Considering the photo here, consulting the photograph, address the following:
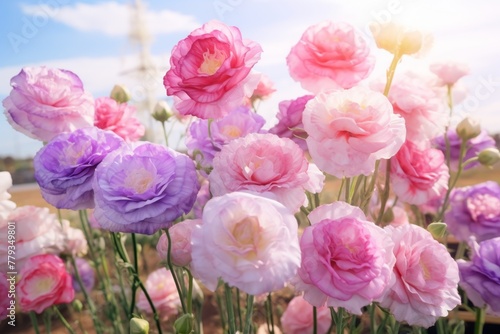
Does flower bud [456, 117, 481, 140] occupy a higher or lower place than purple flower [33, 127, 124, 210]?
lower

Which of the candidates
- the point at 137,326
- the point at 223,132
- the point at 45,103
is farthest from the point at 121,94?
the point at 137,326

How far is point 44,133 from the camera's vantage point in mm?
713

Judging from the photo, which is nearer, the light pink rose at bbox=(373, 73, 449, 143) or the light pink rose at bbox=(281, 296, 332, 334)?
the light pink rose at bbox=(373, 73, 449, 143)

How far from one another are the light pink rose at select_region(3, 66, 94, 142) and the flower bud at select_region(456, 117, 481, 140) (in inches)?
25.0

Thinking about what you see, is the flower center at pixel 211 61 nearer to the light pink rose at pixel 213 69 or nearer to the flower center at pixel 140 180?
the light pink rose at pixel 213 69

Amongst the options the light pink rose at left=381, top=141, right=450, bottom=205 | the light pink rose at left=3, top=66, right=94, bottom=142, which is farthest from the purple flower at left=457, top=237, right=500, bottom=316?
the light pink rose at left=3, top=66, right=94, bottom=142

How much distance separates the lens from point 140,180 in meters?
0.52

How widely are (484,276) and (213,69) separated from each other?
19.7 inches

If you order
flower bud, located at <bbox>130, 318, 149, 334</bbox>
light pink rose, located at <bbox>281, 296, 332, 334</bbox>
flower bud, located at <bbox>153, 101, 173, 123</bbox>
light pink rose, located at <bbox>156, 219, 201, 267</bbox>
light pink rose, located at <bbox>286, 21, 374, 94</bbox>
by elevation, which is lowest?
light pink rose, located at <bbox>281, 296, 332, 334</bbox>

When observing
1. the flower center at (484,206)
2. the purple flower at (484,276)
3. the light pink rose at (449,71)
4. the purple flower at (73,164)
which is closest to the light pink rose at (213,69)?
the purple flower at (73,164)

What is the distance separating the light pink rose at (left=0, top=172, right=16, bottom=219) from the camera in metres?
0.72

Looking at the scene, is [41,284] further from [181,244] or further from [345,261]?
[345,261]

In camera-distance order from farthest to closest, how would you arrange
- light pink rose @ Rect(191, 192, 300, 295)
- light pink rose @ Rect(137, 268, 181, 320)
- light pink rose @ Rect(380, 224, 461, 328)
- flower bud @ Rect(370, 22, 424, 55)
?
light pink rose @ Rect(137, 268, 181, 320) → flower bud @ Rect(370, 22, 424, 55) → light pink rose @ Rect(380, 224, 461, 328) → light pink rose @ Rect(191, 192, 300, 295)

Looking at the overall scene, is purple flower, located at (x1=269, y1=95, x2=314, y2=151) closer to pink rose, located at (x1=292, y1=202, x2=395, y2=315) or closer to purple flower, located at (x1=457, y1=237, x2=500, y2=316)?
pink rose, located at (x1=292, y1=202, x2=395, y2=315)
